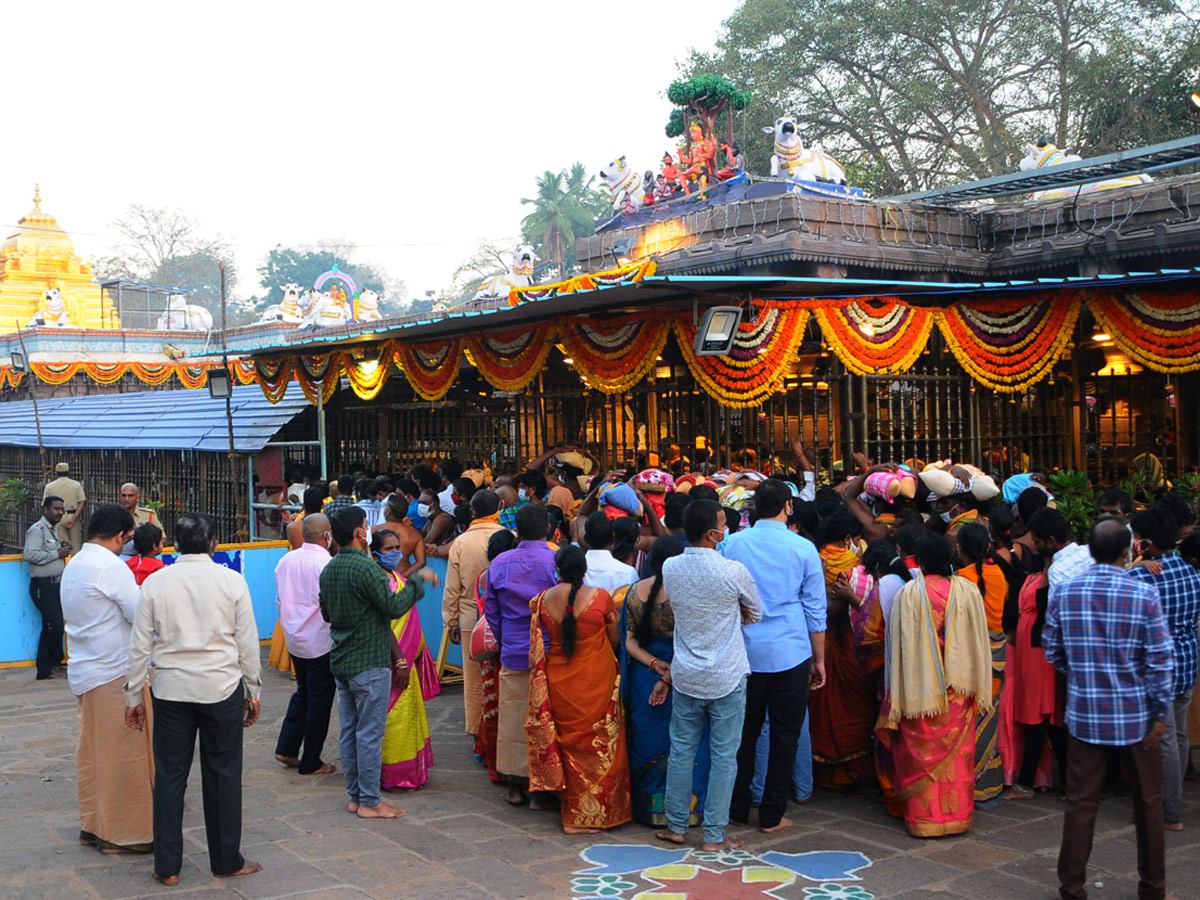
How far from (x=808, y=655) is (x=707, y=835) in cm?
94

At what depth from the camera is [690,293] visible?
28.7 ft

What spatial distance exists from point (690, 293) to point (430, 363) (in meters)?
4.12

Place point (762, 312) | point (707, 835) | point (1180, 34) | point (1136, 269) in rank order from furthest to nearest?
point (1180, 34)
point (1136, 269)
point (762, 312)
point (707, 835)

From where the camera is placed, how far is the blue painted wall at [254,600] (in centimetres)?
901

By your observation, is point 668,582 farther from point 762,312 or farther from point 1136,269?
point 1136,269

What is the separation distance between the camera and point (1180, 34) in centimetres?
2559

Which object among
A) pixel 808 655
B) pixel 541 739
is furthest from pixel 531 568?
pixel 808 655

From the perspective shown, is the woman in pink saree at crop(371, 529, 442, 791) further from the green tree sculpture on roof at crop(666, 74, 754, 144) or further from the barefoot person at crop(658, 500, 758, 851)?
the green tree sculpture on roof at crop(666, 74, 754, 144)

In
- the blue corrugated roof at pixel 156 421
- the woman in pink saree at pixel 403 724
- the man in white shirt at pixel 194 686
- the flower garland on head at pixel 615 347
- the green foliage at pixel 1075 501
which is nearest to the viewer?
the man in white shirt at pixel 194 686

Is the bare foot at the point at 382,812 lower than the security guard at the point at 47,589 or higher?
lower

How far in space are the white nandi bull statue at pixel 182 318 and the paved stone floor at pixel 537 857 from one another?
27898 mm

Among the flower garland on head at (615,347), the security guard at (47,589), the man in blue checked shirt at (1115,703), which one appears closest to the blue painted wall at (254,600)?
the security guard at (47,589)

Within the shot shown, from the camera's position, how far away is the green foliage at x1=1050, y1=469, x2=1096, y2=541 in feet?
25.1

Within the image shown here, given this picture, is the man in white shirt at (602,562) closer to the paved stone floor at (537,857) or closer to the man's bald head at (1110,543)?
the paved stone floor at (537,857)
